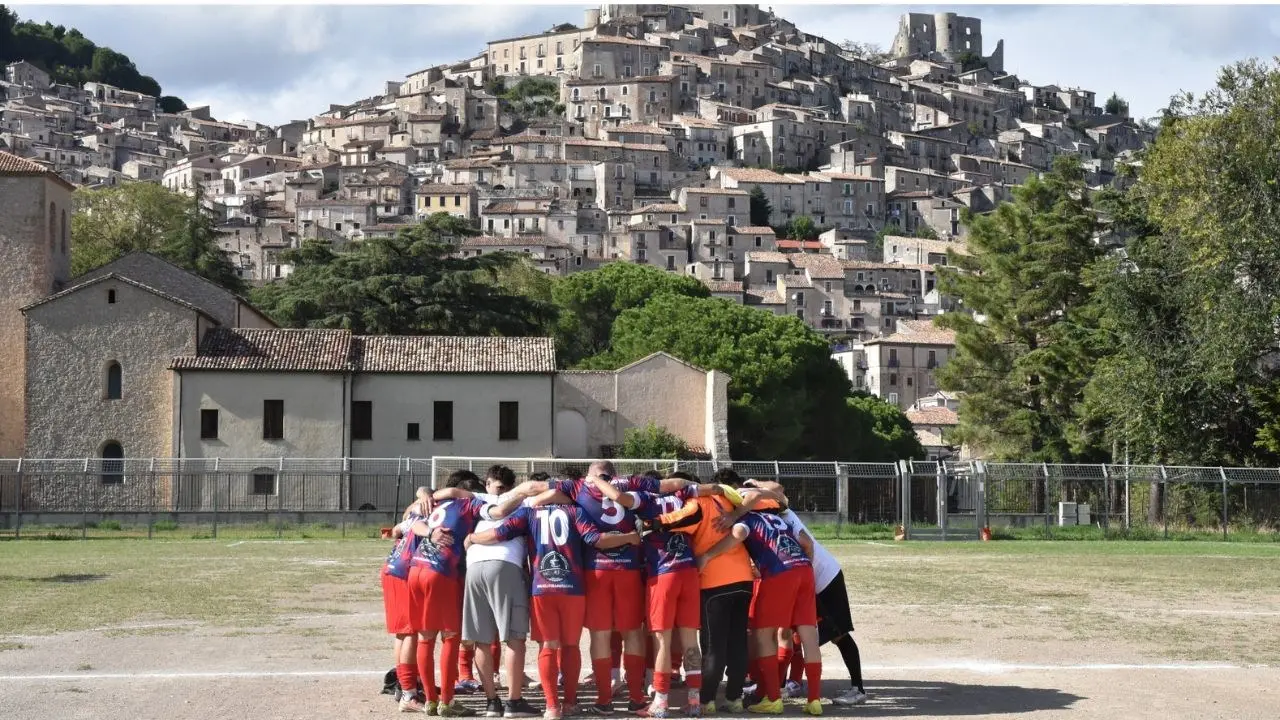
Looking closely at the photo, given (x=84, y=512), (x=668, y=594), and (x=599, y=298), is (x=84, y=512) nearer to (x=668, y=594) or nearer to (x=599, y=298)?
(x=668, y=594)

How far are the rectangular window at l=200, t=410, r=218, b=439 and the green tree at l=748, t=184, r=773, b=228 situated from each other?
12830 centimetres

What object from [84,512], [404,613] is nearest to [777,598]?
[404,613]

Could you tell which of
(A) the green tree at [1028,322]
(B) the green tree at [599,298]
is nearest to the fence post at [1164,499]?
(A) the green tree at [1028,322]

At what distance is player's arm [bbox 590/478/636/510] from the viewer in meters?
11.2

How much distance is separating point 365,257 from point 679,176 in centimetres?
12262

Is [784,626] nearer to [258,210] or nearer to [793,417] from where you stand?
[793,417]

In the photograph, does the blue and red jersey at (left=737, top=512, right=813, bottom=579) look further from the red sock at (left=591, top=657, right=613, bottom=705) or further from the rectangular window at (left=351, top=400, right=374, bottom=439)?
the rectangular window at (left=351, top=400, right=374, bottom=439)

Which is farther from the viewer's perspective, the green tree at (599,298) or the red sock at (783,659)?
the green tree at (599,298)

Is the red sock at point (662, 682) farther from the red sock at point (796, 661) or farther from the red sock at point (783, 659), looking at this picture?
the red sock at point (796, 661)

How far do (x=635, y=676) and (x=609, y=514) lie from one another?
1.28 m

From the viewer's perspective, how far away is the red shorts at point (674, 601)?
1144cm

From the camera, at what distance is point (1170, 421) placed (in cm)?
4016

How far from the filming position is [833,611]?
12.4 m

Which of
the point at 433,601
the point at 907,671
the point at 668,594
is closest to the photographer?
the point at 668,594
